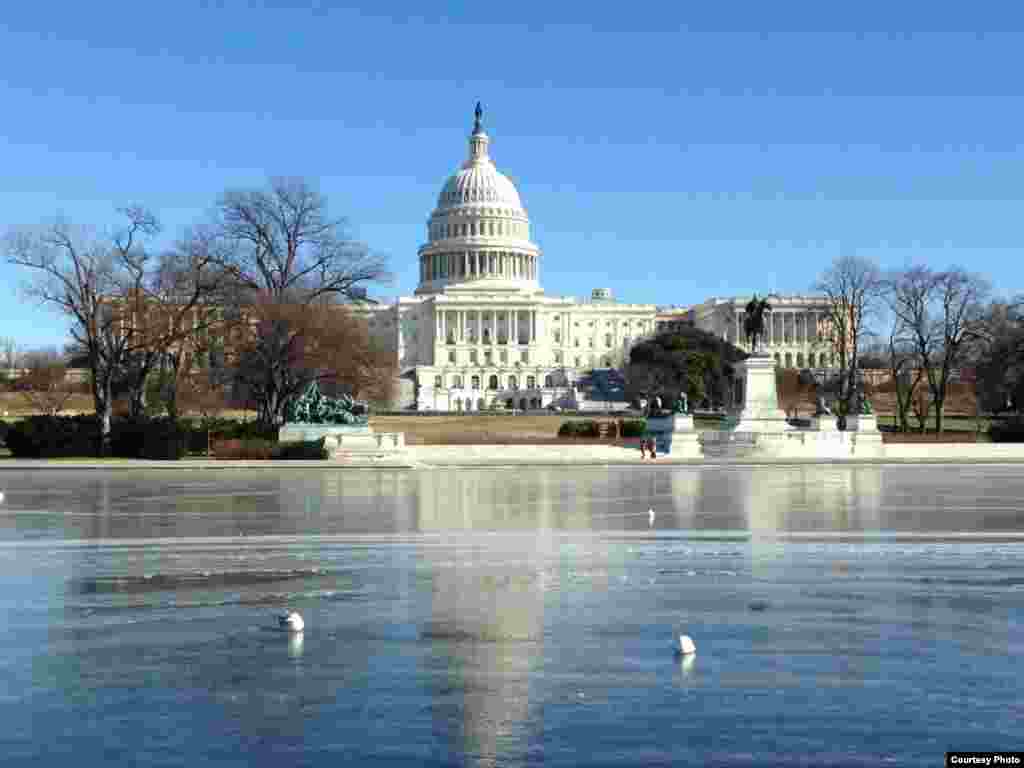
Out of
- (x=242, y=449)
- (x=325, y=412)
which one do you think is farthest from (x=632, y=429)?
(x=242, y=449)

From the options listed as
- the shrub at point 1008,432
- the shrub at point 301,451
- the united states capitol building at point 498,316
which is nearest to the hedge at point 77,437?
the shrub at point 301,451

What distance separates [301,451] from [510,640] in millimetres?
33643

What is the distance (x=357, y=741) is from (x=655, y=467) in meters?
35.5

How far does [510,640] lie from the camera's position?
1055 cm

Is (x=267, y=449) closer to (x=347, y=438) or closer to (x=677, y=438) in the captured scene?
(x=347, y=438)

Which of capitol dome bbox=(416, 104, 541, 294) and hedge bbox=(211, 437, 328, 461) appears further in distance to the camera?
capitol dome bbox=(416, 104, 541, 294)

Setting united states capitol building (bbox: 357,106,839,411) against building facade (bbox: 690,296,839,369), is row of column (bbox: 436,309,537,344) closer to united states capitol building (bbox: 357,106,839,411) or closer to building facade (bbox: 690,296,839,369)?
united states capitol building (bbox: 357,106,839,411)

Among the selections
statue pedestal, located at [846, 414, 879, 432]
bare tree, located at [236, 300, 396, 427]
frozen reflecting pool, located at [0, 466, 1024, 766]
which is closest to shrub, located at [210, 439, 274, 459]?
bare tree, located at [236, 300, 396, 427]

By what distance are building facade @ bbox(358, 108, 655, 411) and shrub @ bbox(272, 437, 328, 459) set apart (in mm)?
111171

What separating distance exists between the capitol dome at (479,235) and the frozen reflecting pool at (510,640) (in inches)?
5964

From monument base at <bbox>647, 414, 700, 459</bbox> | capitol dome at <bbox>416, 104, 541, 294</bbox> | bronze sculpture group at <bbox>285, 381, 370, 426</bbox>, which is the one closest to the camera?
bronze sculpture group at <bbox>285, 381, 370, 426</bbox>

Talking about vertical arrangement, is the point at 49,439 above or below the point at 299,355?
below

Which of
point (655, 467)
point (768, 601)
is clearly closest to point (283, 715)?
point (768, 601)

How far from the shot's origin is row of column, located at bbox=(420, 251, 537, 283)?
17338 centimetres
